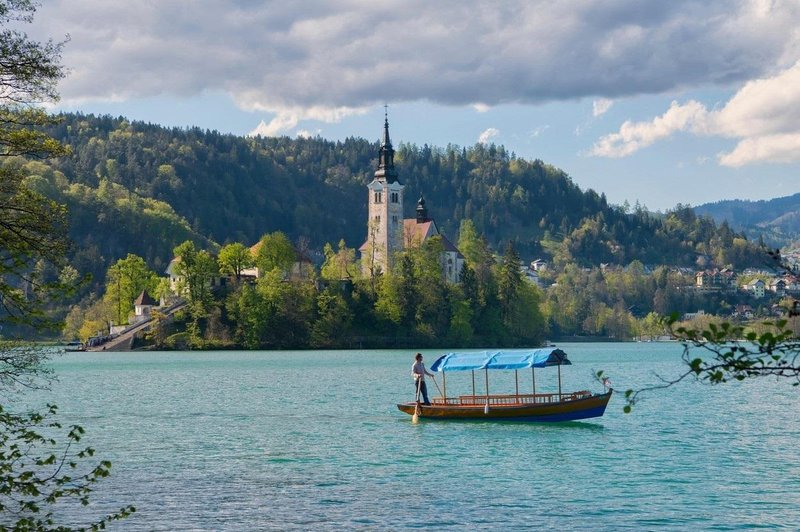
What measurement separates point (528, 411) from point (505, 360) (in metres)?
2.89

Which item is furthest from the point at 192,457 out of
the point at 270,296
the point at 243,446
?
the point at 270,296

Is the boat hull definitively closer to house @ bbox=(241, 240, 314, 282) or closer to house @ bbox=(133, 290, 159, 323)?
house @ bbox=(241, 240, 314, 282)

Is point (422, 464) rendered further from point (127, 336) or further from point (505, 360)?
point (127, 336)

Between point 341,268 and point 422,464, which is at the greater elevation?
point 341,268

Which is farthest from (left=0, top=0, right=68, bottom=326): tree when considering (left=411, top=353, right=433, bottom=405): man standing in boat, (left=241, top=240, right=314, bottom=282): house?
(left=241, top=240, right=314, bottom=282): house

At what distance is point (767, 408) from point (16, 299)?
61057 mm

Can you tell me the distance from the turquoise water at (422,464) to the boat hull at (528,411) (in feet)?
1.77

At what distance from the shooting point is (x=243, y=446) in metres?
49.1

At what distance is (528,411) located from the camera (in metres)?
57.0

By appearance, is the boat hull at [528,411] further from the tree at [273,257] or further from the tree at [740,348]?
the tree at [273,257]

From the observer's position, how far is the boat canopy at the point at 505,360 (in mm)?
56562

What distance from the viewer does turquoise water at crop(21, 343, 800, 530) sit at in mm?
31672

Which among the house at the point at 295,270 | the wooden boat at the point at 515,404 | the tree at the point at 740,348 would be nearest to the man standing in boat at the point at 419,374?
the wooden boat at the point at 515,404

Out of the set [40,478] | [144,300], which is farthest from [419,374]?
[144,300]
